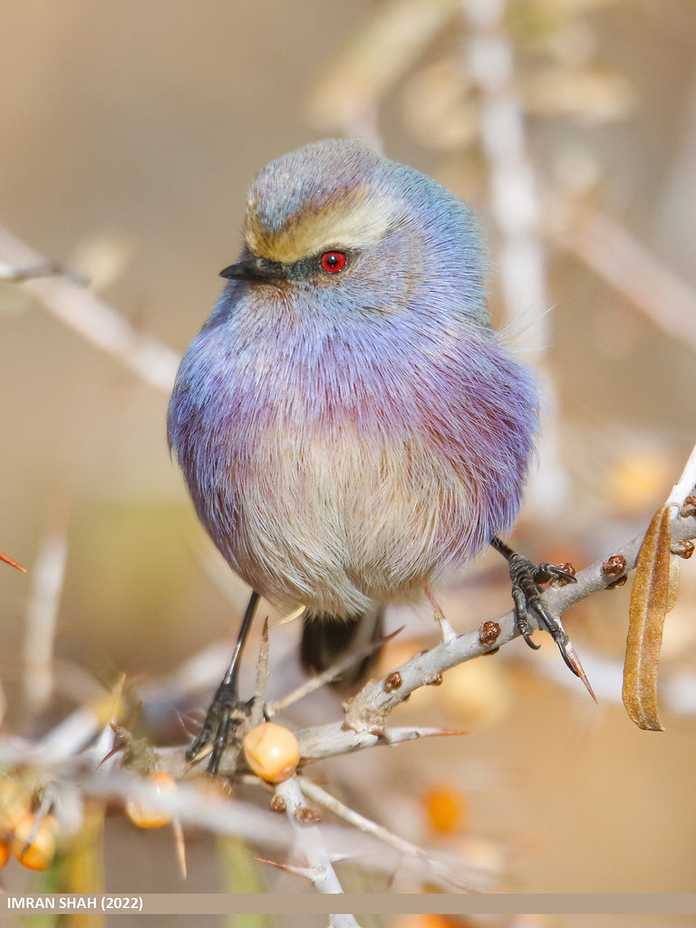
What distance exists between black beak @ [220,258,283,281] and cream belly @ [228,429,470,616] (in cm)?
35

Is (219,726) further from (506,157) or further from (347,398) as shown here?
(506,157)

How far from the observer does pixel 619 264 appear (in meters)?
3.57

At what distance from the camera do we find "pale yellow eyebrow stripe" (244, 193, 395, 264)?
2.33 metres

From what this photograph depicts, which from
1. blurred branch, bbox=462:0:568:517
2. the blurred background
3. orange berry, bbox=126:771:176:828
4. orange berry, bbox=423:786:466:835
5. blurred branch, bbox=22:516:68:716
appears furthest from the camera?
blurred branch, bbox=462:0:568:517

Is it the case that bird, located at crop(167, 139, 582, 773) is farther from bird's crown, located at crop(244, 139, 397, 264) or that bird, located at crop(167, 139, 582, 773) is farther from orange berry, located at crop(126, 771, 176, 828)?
orange berry, located at crop(126, 771, 176, 828)

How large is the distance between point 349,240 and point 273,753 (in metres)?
1.09

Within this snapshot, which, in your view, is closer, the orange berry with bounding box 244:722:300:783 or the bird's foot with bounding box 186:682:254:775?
the orange berry with bounding box 244:722:300:783

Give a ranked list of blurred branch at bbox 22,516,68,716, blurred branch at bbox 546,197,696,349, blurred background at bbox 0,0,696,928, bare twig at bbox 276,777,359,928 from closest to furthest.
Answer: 1. bare twig at bbox 276,777,359,928
2. blurred branch at bbox 22,516,68,716
3. blurred background at bbox 0,0,696,928
4. blurred branch at bbox 546,197,696,349

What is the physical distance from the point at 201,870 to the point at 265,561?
3.01 ft

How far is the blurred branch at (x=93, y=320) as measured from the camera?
302 cm

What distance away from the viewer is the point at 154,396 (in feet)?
12.2

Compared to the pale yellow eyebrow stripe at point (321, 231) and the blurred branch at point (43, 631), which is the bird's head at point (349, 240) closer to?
the pale yellow eyebrow stripe at point (321, 231)

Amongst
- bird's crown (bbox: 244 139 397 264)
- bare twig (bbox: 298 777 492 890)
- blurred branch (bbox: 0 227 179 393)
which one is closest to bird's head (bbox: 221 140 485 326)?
bird's crown (bbox: 244 139 397 264)

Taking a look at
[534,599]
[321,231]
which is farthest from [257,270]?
[534,599]
